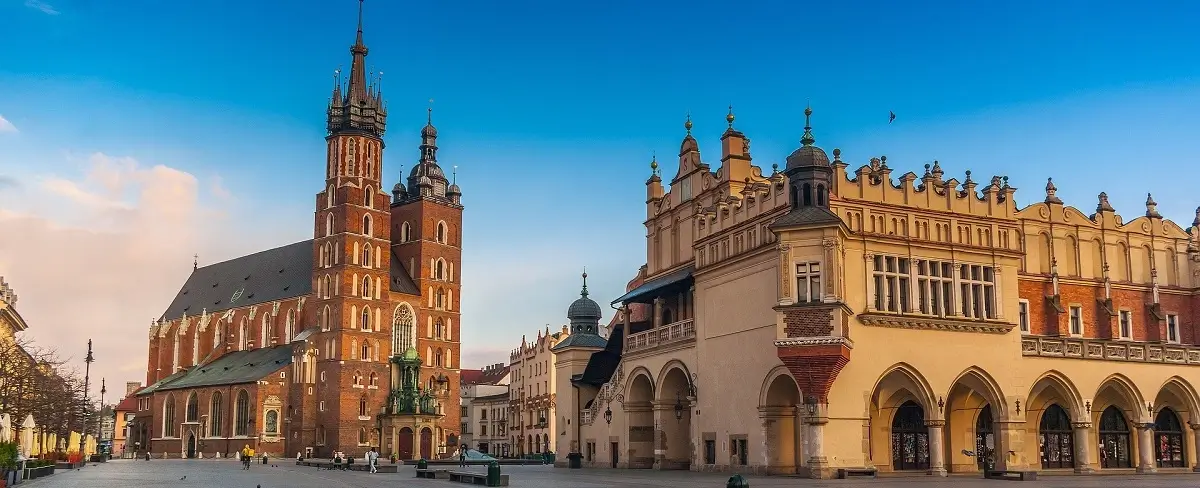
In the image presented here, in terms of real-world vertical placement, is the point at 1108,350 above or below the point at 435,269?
below

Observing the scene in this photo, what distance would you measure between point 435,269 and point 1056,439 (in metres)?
69.7

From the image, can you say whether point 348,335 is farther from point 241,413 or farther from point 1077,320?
point 1077,320

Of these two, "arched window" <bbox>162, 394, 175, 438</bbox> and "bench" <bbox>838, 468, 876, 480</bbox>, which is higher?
"arched window" <bbox>162, 394, 175, 438</bbox>

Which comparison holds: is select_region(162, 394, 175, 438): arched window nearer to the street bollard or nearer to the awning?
the awning

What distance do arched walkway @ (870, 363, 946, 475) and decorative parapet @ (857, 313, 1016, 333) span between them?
1636 millimetres

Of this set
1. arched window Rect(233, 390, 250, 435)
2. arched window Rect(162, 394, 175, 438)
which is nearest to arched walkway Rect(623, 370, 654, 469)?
arched window Rect(233, 390, 250, 435)

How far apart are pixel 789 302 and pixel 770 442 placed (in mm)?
5883

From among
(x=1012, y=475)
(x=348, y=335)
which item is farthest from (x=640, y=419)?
(x=348, y=335)

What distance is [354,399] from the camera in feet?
316

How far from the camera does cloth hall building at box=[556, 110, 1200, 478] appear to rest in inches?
1578

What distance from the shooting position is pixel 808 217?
39.6 metres

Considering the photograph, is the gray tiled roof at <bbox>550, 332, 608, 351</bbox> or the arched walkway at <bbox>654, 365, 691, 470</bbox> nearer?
the arched walkway at <bbox>654, 365, 691, 470</bbox>

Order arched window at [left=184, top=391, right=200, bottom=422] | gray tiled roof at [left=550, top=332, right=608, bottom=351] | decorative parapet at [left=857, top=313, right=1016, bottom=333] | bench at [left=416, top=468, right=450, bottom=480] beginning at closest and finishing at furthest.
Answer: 1. decorative parapet at [left=857, top=313, right=1016, bottom=333]
2. bench at [left=416, top=468, right=450, bottom=480]
3. gray tiled roof at [left=550, top=332, right=608, bottom=351]
4. arched window at [left=184, top=391, right=200, bottom=422]

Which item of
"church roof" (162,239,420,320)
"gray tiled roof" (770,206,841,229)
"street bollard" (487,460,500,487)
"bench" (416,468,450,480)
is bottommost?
"bench" (416,468,450,480)
